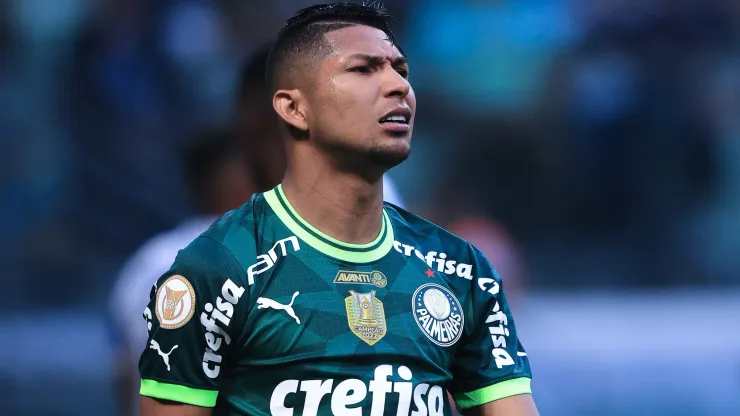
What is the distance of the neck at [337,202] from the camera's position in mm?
2562

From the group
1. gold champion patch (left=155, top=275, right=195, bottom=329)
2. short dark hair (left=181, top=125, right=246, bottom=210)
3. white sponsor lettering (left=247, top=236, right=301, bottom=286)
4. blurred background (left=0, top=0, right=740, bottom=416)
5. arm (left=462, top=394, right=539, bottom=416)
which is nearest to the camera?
gold champion patch (left=155, top=275, right=195, bottom=329)

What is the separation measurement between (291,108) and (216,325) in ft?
2.08

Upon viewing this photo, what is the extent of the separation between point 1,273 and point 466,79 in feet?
12.1

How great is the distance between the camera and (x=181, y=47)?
7695mm

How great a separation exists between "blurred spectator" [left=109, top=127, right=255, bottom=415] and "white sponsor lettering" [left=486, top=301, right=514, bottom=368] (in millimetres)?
1510

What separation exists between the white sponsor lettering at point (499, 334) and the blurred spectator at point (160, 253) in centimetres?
151

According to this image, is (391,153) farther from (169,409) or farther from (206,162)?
(206,162)

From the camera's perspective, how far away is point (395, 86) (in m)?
2.53

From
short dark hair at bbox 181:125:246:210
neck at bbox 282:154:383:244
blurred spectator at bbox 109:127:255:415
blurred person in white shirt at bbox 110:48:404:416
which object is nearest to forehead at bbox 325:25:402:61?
neck at bbox 282:154:383:244

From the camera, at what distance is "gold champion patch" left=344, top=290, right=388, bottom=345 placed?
241 cm

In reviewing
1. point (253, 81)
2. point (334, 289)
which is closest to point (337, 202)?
point (334, 289)

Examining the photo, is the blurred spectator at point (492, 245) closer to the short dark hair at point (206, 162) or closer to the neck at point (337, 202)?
the short dark hair at point (206, 162)

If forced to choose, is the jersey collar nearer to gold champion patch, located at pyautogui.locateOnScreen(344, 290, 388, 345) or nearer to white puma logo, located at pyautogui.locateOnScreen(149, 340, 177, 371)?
gold champion patch, located at pyautogui.locateOnScreen(344, 290, 388, 345)

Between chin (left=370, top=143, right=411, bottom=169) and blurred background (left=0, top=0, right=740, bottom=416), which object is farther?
blurred background (left=0, top=0, right=740, bottom=416)
